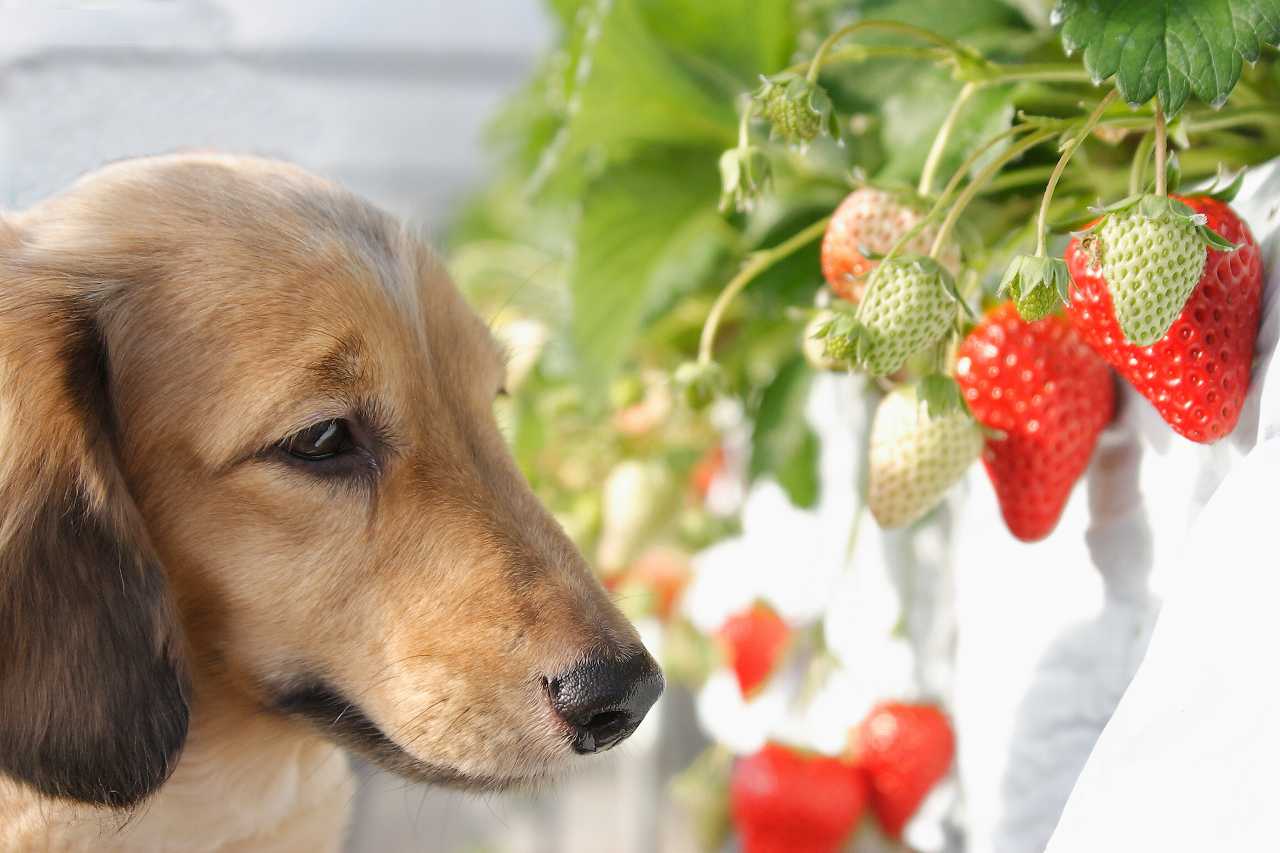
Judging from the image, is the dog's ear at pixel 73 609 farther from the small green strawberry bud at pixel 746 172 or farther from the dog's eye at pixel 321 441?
the small green strawberry bud at pixel 746 172

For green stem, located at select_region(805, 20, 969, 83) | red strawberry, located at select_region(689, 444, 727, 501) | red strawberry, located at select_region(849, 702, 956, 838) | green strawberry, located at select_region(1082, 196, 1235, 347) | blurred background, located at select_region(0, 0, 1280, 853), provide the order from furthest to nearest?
1. red strawberry, located at select_region(689, 444, 727, 501)
2. red strawberry, located at select_region(849, 702, 956, 838)
3. blurred background, located at select_region(0, 0, 1280, 853)
4. green stem, located at select_region(805, 20, 969, 83)
5. green strawberry, located at select_region(1082, 196, 1235, 347)

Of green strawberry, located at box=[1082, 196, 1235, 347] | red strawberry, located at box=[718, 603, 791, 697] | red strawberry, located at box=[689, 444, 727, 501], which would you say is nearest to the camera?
green strawberry, located at box=[1082, 196, 1235, 347]

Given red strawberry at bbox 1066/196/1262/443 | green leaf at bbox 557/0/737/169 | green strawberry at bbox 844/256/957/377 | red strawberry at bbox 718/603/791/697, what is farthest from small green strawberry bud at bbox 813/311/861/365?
red strawberry at bbox 718/603/791/697

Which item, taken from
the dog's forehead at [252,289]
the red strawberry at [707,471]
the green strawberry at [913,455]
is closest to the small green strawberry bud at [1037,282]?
the green strawberry at [913,455]

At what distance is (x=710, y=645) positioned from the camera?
110 cm

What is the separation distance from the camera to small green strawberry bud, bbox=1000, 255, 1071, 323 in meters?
0.51

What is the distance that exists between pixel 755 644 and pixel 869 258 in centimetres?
49

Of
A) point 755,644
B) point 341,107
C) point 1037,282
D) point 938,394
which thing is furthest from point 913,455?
point 341,107

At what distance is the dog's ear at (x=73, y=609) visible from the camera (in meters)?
0.59

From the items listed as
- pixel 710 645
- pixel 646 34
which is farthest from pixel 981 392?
pixel 710 645

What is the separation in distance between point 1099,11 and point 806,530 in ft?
1.75

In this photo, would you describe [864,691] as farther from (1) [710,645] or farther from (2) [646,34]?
(2) [646,34]

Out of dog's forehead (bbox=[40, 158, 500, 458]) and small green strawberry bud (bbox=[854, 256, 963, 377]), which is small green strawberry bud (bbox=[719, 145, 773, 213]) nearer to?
small green strawberry bud (bbox=[854, 256, 963, 377])

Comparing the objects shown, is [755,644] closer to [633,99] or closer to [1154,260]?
[633,99]
